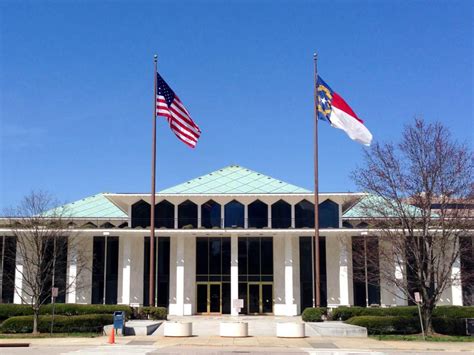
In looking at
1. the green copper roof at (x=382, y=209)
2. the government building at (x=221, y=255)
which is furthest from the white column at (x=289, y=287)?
the green copper roof at (x=382, y=209)

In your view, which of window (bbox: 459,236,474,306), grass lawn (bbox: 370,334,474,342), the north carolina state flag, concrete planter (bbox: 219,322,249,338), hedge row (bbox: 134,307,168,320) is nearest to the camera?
grass lawn (bbox: 370,334,474,342)

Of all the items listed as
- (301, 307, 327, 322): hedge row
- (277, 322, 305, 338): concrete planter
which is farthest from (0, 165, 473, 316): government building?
(277, 322, 305, 338): concrete planter

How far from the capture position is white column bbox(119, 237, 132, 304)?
4284 centimetres

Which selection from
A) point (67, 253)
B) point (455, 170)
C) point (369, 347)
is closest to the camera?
point (369, 347)

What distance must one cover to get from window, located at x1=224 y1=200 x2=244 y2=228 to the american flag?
31.6 feet

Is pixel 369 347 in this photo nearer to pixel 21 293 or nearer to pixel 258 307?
pixel 258 307

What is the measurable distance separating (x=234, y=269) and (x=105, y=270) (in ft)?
31.7

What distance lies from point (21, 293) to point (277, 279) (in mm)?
18526

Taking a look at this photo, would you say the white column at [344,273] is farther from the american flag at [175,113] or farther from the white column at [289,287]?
the american flag at [175,113]

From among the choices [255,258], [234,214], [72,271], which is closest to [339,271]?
[255,258]

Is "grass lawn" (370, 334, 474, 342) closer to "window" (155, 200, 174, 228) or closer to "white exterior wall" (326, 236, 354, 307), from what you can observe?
"white exterior wall" (326, 236, 354, 307)

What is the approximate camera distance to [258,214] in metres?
44.2

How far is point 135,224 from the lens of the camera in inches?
1766

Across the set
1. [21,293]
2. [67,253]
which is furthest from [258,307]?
[21,293]
